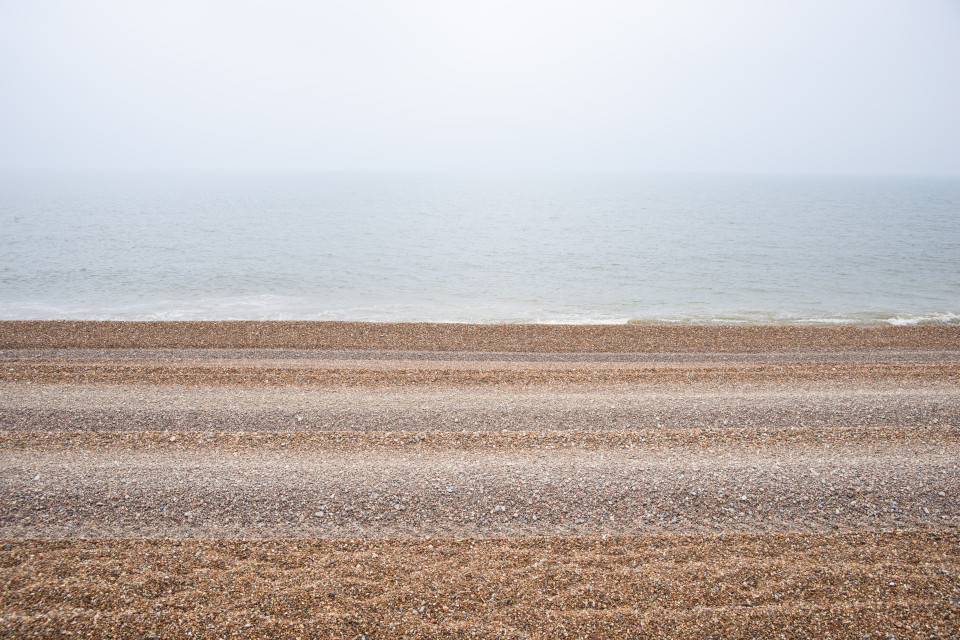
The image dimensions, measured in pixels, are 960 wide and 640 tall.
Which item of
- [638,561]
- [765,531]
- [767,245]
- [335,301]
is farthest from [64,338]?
[767,245]

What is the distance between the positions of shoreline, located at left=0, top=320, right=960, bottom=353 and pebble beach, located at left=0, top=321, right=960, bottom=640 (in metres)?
2.51

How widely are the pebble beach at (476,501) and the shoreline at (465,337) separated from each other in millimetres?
2510

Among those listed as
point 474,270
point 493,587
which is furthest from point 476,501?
point 474,270

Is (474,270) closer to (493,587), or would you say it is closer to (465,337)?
(465,337)

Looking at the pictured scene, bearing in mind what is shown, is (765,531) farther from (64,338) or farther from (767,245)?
(767,245)

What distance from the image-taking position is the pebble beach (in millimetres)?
5297

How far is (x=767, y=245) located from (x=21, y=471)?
1769 inches

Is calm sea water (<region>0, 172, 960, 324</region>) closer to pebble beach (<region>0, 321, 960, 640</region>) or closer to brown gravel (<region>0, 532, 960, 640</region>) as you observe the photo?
pebble beach (<region>0, 321, 960, 640</region>)

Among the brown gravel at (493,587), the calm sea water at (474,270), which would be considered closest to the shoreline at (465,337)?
the calm sea water at (474,270)

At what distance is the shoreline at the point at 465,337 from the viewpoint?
1580cm

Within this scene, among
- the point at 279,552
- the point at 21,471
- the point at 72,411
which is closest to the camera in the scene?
the point at 279,552

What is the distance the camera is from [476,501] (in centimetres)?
723

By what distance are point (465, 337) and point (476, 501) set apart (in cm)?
972

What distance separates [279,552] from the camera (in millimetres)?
6191
